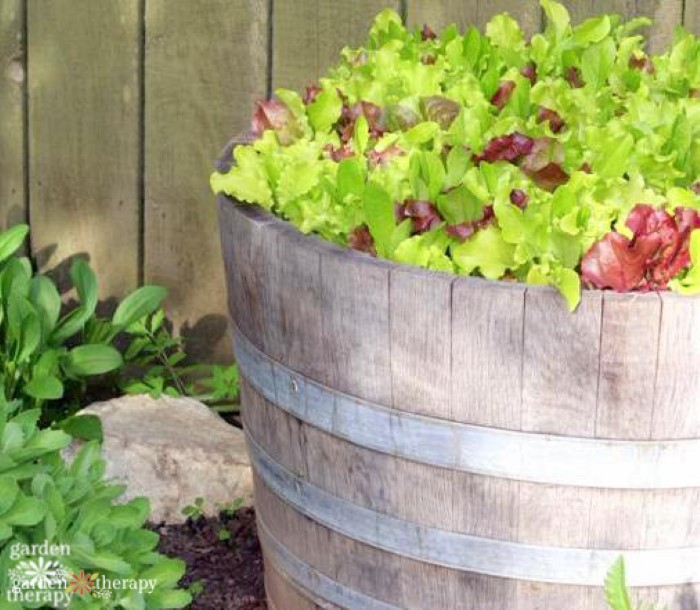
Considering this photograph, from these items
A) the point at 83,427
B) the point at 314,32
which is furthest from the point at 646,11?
the point at 83,427

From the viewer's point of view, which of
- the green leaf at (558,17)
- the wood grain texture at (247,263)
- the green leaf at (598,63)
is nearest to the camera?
the wood grain texture at (247,263)

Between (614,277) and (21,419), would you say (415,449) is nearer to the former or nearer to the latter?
(614,277)

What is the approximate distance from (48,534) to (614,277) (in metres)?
1.05

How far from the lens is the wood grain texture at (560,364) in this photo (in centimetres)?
197

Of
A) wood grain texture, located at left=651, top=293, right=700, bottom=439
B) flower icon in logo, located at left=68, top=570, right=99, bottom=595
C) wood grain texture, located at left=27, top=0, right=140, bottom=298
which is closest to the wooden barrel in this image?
wood grain texture, located at left=651, top=293, right=700, bottom=439

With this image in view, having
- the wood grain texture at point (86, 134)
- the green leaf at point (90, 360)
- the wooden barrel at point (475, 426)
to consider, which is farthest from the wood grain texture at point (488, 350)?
the wood grain texture at point (86, 134)

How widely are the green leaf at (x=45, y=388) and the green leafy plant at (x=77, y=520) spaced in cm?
43

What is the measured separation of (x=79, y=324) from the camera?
11.2 feet

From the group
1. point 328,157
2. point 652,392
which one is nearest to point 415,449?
point 652,392

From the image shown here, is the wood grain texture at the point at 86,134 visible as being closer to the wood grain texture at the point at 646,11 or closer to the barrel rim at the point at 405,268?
the wood grain texture at the point at 646,11

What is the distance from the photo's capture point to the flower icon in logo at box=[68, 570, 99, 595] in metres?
2.44

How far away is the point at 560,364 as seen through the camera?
1990 mm

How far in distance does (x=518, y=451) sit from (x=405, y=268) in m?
0.29

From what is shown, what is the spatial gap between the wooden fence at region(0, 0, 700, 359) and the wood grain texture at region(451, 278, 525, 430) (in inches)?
59.8
